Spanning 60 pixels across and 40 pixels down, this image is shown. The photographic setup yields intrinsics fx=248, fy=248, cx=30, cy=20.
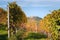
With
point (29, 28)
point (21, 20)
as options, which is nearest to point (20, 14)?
point (21, 20)

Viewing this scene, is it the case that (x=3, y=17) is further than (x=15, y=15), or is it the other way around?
(x=3, y=17)

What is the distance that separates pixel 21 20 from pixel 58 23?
1215 cm

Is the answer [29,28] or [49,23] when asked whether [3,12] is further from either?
[49,23]

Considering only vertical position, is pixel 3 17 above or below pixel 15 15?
below

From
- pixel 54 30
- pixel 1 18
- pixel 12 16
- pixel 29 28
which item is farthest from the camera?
pixel 29 28

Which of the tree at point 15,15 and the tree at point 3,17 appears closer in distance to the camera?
the tree at point 15,15

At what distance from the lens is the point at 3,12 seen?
3394 cm

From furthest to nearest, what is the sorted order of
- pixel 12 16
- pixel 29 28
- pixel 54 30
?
pixel 29 28 → pixel 12 16 → pixel 54 30

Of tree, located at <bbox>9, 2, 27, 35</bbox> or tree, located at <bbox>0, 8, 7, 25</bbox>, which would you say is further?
tree, located at <bbox>0, 8, 7, 25</bbox>

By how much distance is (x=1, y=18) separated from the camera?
32531 millimetres

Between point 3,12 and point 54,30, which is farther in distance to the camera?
point 3,12

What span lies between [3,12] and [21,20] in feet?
14.3

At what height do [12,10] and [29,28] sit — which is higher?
[12,10]

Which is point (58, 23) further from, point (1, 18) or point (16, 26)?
point (1, 18)
